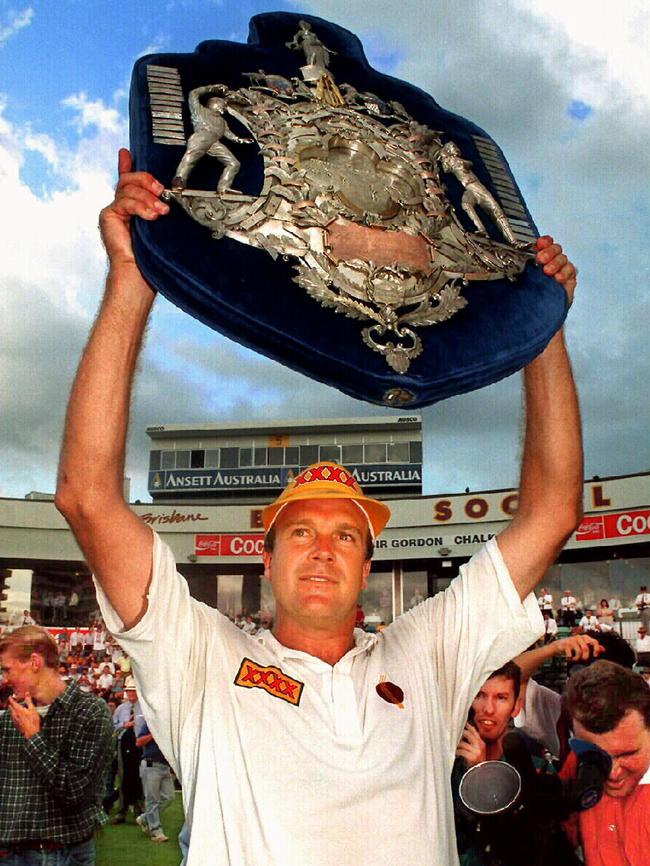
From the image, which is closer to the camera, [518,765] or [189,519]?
[518,765]

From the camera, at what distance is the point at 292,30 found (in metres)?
2.57

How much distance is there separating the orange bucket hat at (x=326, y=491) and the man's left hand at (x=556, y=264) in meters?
0.78

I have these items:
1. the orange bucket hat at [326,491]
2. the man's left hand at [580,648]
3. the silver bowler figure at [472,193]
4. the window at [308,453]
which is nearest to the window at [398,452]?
the window at [308,453]

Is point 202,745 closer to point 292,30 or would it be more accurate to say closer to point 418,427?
point 292,30

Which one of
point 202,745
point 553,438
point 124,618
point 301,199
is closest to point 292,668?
point 202,745

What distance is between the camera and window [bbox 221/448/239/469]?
119 ft

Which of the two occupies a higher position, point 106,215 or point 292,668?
point 106,215

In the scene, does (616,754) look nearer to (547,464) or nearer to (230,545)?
(547,464)

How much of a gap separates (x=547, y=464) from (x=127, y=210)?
1261mm

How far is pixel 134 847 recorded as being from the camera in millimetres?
7809

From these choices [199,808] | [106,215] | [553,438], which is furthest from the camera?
[553,438]

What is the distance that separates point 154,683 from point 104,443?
1.81 feet

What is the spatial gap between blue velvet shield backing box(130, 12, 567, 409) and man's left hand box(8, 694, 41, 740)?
8.06 feet

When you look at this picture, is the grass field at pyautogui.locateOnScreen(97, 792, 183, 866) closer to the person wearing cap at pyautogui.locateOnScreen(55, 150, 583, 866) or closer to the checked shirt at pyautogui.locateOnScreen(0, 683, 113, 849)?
the checked shirt at pyautogui.locateOnScreen(0, 683, 113, 849)
